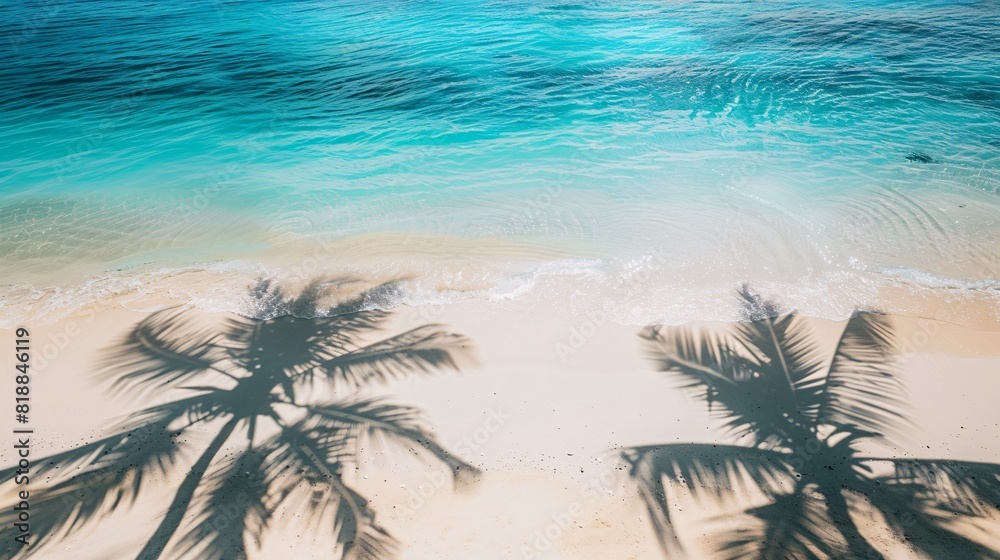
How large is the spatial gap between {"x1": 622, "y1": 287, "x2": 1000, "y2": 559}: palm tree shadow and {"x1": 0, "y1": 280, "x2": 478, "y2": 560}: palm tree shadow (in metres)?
2.64

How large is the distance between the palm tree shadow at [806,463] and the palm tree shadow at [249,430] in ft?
8.66

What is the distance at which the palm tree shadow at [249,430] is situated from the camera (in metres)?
5.39

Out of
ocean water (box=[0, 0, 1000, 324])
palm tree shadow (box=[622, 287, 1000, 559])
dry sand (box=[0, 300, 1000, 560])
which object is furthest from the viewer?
ocean water (box=[0, 0, 1000, 324])

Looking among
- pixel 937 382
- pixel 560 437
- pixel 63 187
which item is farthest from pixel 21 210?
pixel 937 382

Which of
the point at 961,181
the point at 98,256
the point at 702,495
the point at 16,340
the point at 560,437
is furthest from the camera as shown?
the point at 961,181

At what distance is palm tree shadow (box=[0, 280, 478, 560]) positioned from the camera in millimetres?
5395

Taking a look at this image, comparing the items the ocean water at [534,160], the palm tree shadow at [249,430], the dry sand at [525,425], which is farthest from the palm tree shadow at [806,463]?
the palm tree shadow at [249,430]

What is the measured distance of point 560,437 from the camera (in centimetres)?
635

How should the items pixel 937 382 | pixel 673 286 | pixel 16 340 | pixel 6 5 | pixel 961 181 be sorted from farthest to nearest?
pixel 6 5 < pixel 961 181 < pixel 673 286 < pixel 16 340 < pixel 937 382

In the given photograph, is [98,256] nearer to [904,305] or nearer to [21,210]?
[21,210]

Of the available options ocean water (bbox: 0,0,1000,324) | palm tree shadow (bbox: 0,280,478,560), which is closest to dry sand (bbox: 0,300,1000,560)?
palm tree shadow (bbox: 0,280,478,560)

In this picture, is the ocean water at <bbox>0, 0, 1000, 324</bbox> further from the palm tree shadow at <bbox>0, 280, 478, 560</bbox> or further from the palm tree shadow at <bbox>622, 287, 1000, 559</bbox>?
the palm tree shadow at <bbox>0, 280, 478, 560</bbox>

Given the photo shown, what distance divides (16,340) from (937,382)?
13223mm

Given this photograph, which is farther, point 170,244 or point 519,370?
point 170,244
